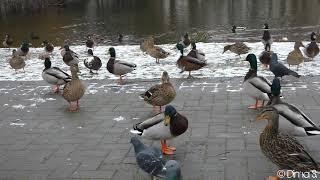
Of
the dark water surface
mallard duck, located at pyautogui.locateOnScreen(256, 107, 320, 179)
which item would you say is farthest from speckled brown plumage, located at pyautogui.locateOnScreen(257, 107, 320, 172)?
the dark water surface

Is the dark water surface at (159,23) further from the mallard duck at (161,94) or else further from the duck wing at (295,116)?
the duck wing at (295,116)

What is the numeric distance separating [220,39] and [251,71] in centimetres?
1485

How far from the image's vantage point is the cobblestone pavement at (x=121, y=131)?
5637 mm

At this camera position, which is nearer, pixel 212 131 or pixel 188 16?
pixel 212 131

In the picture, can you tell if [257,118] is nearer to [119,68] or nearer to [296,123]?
[296,123]

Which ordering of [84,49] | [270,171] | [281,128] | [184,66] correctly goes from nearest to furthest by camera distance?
[270,171] < [281,128] < [184,66] < [84,49]

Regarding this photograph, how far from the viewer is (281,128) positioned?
5715 mm

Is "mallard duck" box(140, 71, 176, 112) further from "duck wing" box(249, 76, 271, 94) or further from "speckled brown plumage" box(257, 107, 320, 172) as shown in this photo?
"speckled brown plumage" box(257, 107, 320, 172)

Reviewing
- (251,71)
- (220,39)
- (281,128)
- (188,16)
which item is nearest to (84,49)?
(220,39)

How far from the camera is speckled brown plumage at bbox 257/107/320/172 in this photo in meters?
4.66

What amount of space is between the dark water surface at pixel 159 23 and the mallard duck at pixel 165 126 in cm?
1522

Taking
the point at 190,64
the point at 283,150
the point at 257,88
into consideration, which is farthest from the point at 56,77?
the point at 283,150

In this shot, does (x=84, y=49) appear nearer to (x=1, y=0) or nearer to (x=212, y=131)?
(x=212, y=131)

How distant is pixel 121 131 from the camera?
7.20 metres
